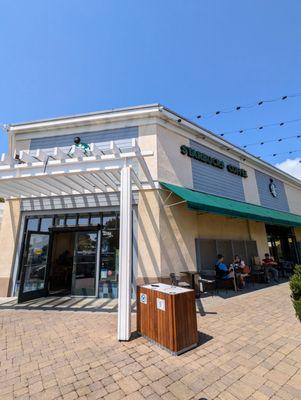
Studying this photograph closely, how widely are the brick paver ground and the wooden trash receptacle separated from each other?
0.16 meters

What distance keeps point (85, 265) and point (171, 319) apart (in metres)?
4.76

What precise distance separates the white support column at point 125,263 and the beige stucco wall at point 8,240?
18.4ft

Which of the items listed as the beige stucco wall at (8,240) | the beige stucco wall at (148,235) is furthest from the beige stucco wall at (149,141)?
the beige stucco wall at (8,240)

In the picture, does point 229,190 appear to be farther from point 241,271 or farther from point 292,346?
point 292,346

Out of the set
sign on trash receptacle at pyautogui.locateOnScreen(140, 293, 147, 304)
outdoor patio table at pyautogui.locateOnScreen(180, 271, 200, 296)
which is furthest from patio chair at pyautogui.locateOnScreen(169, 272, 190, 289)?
sign on trash receptacle at pyautogui.locateOnScreen(140, 293, 147, 304)

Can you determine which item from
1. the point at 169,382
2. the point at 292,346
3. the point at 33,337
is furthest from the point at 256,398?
the point at 33,337

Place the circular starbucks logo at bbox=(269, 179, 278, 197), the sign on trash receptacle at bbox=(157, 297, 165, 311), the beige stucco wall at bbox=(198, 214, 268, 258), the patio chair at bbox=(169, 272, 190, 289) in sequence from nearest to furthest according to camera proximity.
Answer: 1. the sign on trash receptacle at bbox=(157, 297, 165, 311)
2. the patio chair at bbox=(169, 272, 190, 289)
3. the beige stucco wall at bbox=(198, 214, 268, 258)
4. the circular starbucks logo at bbox=(269, 179, 278, 197)

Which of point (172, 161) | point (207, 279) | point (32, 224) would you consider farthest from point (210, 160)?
point (32, 224)

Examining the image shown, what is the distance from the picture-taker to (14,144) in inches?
350

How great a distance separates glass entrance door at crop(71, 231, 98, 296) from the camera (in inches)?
287

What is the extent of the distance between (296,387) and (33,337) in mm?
4380

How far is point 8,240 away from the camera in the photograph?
314 inches

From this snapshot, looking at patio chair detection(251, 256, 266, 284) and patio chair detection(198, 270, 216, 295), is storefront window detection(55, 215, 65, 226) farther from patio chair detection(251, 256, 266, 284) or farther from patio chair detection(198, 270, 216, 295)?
patio chair detection(251, 256, 266, 284)

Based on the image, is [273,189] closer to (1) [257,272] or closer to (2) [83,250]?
(1) [257,272]
